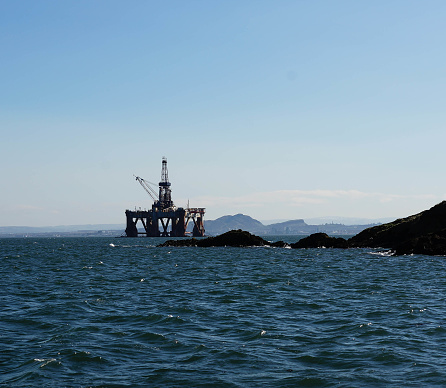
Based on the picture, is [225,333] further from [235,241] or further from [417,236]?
[235,241]

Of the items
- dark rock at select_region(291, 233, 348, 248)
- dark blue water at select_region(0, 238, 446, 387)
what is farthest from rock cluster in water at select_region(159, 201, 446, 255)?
dark blue water at select_region(0, 238, 446, 387)

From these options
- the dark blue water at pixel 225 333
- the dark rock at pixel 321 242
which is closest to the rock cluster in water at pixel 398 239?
the dark rock at pixel 321 242

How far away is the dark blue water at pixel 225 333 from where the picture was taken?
13.4 meters

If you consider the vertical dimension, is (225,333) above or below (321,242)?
below

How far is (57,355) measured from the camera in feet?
50.9

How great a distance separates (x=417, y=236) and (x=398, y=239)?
13.8 feet

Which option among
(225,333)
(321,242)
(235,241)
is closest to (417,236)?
(321,242)

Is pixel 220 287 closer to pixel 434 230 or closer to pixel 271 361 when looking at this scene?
pixel 271 361

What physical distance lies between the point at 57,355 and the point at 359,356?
30.2 feet

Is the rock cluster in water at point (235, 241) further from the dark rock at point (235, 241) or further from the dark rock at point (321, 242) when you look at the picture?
the dark rock at point (321, 242)

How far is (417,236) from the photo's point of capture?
6372 cm

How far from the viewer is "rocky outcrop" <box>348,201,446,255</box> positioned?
5680 centimetres

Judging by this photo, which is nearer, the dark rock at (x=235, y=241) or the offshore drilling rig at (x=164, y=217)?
the dark rock at (x=235, y=241)

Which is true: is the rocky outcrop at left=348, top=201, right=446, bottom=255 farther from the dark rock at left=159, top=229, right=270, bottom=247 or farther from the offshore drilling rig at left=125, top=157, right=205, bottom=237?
the offshore drilling rig at left=125, top=157, right=205, bottom=237
